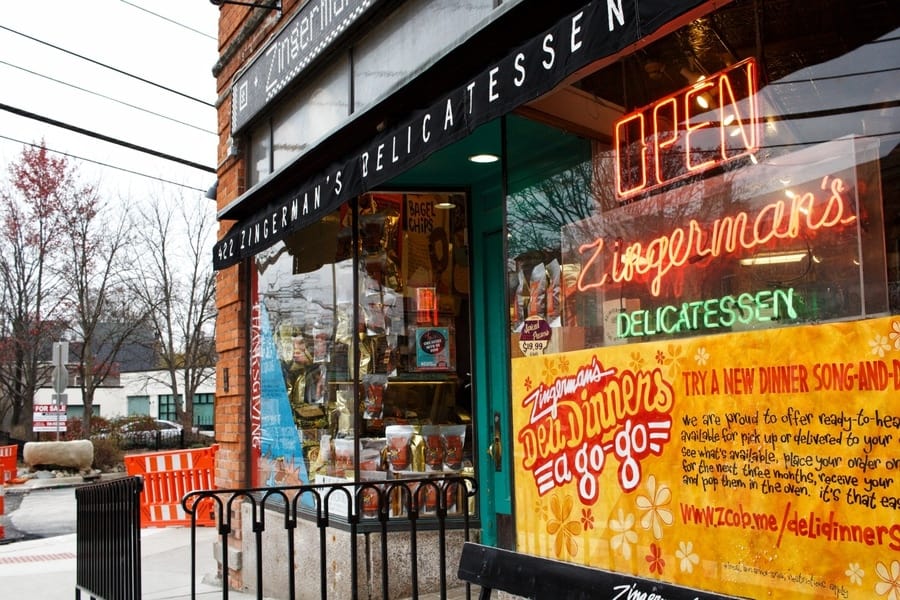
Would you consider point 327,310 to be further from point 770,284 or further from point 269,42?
point 770,284

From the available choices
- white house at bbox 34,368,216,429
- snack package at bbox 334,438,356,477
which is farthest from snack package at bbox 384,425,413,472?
white house at bbox 34,368,216,429

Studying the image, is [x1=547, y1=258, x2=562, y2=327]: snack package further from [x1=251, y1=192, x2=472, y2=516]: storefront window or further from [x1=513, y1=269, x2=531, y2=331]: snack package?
[x1=251, y1=192, x2=472, y2=516]: storefront window

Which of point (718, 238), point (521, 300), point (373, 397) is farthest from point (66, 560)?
point (718, 238)

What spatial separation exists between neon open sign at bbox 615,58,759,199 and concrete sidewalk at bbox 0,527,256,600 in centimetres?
571

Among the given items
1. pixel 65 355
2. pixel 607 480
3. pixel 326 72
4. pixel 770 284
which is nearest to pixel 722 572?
pixel 607 480

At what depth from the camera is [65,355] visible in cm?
1884

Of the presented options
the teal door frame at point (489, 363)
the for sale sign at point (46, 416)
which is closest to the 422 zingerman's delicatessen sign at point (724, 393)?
the teal door frame at point (489, 363)

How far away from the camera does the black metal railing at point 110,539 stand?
18.4 feet

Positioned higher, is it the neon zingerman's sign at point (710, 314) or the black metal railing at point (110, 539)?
the neon zingerman's sign at point (710, 314)

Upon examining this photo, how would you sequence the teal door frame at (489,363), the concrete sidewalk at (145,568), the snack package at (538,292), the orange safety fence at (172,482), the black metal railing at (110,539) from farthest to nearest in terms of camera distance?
the orange safety fence at (172,482)
the concrete sidewalk at (145,568)
the teal door frame at (489,363)
the black metal railing at (110,539)
the snack package at (538,292)

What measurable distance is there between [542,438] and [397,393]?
2.74m

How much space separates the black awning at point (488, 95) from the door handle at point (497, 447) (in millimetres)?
2249

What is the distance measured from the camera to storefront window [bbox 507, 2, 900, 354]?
317 cm

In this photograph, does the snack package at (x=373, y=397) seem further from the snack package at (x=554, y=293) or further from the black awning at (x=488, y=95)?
the snack package at (x=554, y=293)
